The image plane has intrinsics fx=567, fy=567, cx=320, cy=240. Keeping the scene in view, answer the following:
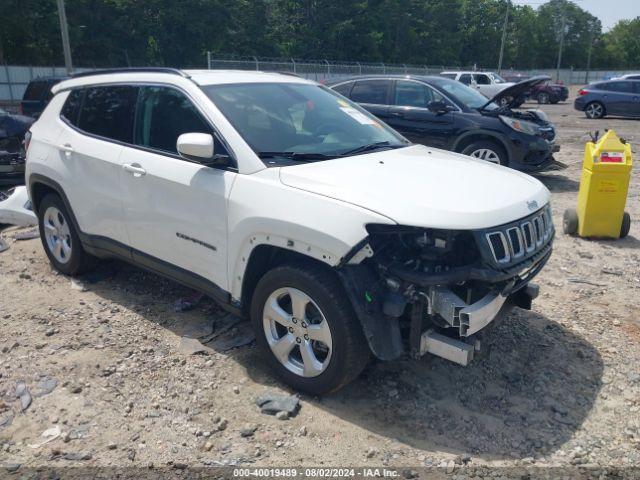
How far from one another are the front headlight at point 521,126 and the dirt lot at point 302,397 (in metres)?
4.68

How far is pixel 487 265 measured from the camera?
3.02m

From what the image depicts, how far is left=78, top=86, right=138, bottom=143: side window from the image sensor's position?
4434mm

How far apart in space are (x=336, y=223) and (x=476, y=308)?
880 millimetres

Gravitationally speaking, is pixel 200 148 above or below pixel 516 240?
above

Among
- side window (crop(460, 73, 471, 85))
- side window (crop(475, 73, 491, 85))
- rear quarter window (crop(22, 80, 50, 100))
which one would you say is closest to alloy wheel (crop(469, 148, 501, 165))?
rear quarter window (crop(22, 80, 50, 100))

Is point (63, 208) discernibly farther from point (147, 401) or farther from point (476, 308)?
point (476, 308)

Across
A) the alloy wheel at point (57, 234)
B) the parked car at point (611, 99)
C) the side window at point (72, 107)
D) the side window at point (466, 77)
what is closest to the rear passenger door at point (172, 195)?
the side window at point (72, 107)

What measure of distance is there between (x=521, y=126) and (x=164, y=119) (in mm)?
6702

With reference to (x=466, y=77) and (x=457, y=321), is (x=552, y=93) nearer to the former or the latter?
(x=466, y=77)

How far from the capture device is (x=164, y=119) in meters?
4.16

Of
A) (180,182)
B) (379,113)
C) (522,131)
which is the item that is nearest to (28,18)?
(379,113)

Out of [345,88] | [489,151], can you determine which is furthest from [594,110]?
[489,151]

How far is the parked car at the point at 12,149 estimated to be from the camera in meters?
8.21

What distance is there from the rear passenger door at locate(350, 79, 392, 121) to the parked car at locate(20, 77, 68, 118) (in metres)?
6.67
